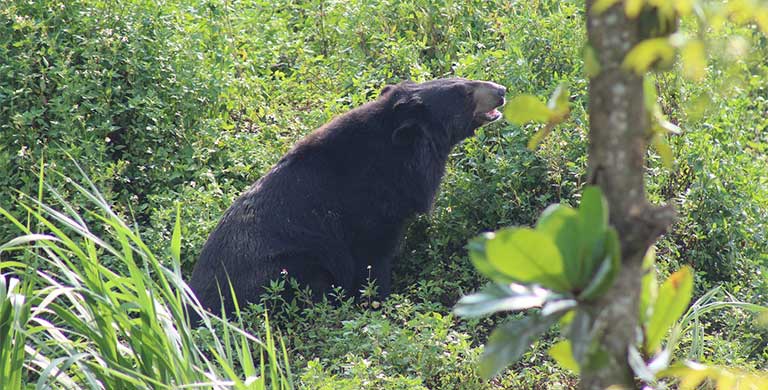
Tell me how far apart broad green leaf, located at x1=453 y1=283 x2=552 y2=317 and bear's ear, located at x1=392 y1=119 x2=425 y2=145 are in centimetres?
478

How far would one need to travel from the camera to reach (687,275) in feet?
5.31

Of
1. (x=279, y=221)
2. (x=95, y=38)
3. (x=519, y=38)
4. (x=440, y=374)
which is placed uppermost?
(x=95, y=38)

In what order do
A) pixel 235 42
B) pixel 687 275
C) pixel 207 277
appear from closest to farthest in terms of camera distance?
pixel 687 275, pixel 207 277, pixel 235 42

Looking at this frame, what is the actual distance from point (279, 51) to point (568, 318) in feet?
22.4

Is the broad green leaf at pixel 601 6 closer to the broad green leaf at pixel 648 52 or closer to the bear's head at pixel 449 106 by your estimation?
the broad green leaf at pixel 648 52

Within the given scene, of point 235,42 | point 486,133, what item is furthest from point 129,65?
point 486,133

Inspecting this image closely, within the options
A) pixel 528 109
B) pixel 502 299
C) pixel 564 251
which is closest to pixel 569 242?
pixel 564 251

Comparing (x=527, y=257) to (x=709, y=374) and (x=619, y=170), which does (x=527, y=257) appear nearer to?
(x=619, y=170)

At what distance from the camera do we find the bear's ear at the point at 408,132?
6305 mm

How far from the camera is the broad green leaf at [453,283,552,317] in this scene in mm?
1489

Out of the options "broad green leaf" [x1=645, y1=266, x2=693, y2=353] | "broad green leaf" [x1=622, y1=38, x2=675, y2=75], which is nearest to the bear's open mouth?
"broad green leaf" [x1=645, y1=266, x2=693, y2=353]

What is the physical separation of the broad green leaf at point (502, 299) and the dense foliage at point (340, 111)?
9.47 feet

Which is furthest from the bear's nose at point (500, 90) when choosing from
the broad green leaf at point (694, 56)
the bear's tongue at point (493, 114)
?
the broad green leaf at point (694, 56)

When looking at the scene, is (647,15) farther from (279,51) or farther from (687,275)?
(279,51)
